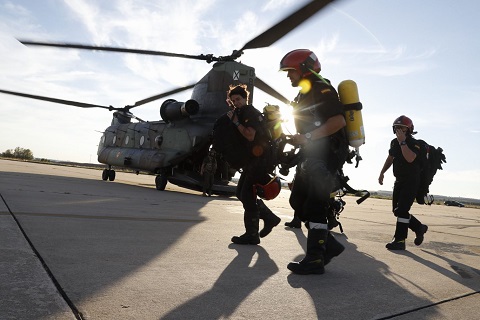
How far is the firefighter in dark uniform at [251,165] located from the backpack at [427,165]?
2.29m

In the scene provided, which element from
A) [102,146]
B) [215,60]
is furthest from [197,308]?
[102,146]

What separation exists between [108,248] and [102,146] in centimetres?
1572

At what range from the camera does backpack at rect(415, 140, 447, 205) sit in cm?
521

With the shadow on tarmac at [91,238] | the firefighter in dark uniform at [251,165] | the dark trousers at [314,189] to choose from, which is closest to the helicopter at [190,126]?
the shadow on tarmac at [91,238]

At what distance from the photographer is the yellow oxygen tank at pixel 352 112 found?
338 centimetres

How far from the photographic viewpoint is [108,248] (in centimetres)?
308

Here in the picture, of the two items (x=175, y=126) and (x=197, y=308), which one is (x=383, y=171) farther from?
(x=175, y=126)

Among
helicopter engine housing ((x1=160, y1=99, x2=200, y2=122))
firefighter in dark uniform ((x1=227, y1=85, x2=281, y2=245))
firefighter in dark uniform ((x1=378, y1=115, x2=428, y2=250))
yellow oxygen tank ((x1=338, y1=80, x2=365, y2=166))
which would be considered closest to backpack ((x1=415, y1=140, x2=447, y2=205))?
firefighter in dark uniform ((x1=378, y1=115, x2=428, y2=250))

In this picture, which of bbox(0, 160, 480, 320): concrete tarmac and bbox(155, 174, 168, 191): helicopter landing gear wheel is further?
bbox(155, 174, 168, 191): helicopter landing gear wheel

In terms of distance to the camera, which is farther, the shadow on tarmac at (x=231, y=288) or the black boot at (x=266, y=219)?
the black boot at (x=266, y=219)

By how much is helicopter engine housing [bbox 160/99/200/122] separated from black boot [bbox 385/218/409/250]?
826 cm

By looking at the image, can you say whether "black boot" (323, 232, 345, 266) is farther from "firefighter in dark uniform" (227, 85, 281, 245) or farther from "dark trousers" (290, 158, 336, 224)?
"firefighter in dark uniform" (227, 85, 281, 245)

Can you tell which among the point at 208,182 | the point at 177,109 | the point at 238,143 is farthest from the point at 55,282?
the point at 177,109

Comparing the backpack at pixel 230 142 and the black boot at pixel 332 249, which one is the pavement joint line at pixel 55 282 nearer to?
the backpack at pixel 230 142
